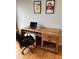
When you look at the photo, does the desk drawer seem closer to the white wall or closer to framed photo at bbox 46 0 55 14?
the white wall

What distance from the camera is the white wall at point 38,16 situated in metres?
3.75

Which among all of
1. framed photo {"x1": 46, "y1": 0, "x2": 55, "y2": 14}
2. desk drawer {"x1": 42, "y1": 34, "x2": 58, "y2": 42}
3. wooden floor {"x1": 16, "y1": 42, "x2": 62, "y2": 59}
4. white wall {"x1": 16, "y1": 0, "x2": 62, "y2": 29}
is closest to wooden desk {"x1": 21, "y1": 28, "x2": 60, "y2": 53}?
desk drawer {"x1": 42, "y1": 34, "x2": 58, "y2": 42}

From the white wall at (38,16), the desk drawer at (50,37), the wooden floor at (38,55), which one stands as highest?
the white wall at (38,16)

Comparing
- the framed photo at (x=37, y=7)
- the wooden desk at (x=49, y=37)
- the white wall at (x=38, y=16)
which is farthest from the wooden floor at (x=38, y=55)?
the framed photo at (x=37, y=7)

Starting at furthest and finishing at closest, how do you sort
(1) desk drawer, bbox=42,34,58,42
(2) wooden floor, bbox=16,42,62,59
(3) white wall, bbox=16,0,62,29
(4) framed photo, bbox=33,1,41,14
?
(4) framed photo, bbox=33,1,41,14
(3) white wall, bbox=16,0,62,29
(1) desk drawer, bbox=42,34,58,42
(2) wooden floor, bbox=16,42,62,59

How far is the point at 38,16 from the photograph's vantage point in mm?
4188

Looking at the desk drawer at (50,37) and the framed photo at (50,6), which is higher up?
the framed photo at (50,6)

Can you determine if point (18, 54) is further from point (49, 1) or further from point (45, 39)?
point (49, 1)

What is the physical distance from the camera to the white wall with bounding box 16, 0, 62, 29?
3750 millimetres

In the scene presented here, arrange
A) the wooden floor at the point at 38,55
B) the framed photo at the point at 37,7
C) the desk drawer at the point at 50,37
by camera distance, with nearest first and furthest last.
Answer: the wooden floor at the point at 38,55, the desk drawer at the point at 50,37, the framed photo at the point at 37,7

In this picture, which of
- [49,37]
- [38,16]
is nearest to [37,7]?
[38,16]

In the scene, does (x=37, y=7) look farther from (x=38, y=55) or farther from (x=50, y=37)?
(x=38, y=55)

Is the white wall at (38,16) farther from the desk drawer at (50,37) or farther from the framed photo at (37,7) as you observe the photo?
the desk drawer at (50,37)
